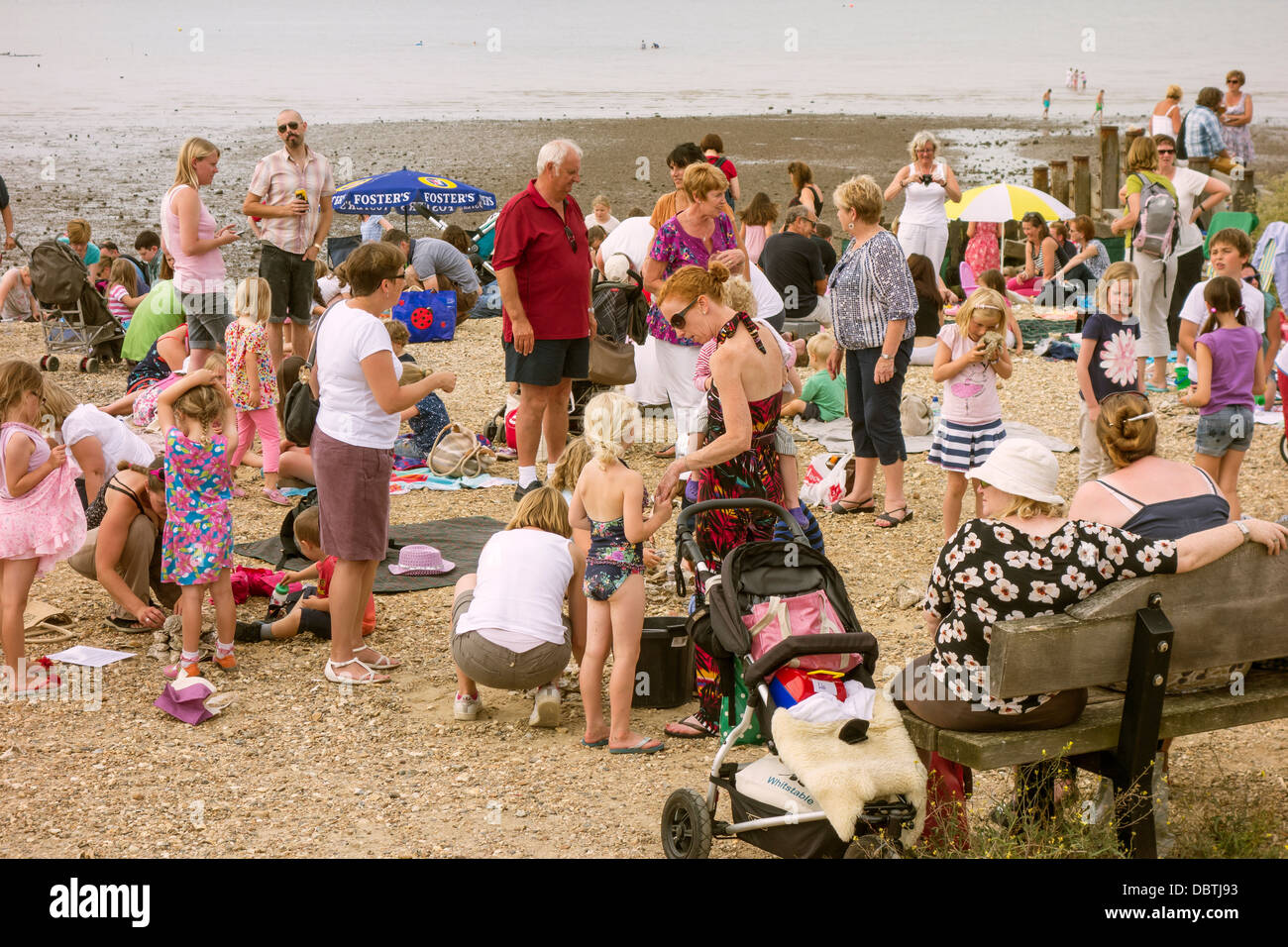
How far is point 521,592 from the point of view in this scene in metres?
5.25

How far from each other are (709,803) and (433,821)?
42.9 inches

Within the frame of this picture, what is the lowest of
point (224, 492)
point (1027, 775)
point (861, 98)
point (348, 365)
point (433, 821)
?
point (433, 821)

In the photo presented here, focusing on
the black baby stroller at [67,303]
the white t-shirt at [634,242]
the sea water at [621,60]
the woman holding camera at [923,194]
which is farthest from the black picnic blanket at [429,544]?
the sea water at [621,60]

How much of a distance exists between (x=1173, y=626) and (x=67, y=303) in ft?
37.8

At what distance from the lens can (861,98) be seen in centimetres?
5281

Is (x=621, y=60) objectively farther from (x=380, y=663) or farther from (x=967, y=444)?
(x=380, y=663)

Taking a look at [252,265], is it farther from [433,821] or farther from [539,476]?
[433,821]

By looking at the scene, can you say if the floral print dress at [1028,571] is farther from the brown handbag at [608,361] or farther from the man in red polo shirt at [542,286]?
the brown handbag at [608,361]

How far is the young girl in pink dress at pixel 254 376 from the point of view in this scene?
8.41 metres

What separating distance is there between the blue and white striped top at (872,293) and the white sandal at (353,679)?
11.1 feet

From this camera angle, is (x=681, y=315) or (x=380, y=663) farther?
(x=380, y=663)

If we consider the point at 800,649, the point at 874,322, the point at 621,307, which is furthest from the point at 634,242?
the point at 800,649

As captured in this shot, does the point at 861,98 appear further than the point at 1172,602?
Yes

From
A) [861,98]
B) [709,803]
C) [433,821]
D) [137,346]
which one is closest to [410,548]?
[433,821]
